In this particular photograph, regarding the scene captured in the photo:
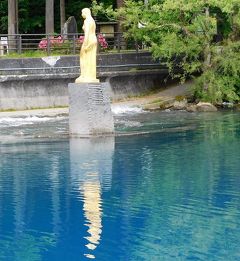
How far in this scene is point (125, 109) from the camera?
3138 centimetres

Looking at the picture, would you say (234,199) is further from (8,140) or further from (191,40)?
(191,40)

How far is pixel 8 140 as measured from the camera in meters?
22.9

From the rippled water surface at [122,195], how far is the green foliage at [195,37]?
279 inches

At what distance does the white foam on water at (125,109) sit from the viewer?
101 feet

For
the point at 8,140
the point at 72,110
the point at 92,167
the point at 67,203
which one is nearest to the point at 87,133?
the point at 72,110

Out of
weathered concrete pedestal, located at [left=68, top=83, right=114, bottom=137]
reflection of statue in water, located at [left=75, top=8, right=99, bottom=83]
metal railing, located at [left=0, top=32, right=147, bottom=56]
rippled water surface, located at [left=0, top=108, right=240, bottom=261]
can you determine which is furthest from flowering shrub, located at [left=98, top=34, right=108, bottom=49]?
weathered concrete pedestal, located at [left=68, top=83, right=114, bottom=137]

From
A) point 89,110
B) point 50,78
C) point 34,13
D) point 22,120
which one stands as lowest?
point 22,120

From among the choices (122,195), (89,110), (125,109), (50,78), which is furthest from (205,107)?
(122,195)

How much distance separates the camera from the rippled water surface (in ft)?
36.8

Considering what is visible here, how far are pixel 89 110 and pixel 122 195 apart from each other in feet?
26.6

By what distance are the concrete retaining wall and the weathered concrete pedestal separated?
27.6ft

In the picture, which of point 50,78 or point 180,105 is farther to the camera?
point 180,105

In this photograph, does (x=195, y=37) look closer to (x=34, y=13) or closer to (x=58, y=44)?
(x=58, y=44)

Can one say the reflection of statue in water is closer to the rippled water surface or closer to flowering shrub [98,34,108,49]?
the rippled water surface
